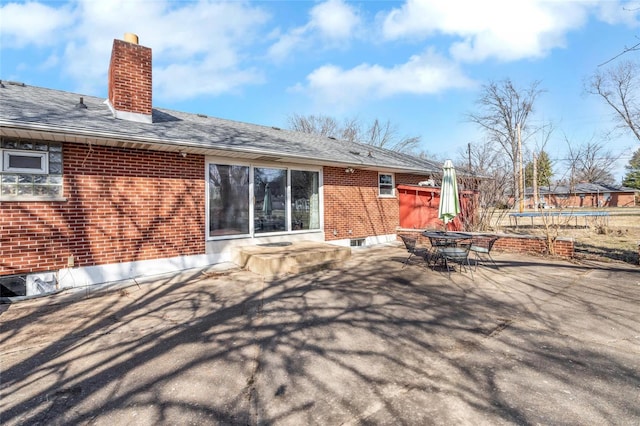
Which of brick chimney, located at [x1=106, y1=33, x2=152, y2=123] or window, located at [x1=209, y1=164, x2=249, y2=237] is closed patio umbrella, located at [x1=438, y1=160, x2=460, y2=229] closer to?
window, located at [x1=209, y1=164, x2=249, y2=237]

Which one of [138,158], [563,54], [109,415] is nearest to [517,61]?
[563,54]

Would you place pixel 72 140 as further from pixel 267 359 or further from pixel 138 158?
pixel 267 359

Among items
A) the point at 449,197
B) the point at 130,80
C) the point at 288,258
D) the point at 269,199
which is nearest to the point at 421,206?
the point at 449,197

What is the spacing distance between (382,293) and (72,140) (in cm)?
628

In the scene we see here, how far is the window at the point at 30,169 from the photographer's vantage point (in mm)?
5609

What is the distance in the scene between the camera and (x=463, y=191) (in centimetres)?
1212

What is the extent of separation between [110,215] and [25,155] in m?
1.66

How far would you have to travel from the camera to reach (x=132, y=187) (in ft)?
22.1

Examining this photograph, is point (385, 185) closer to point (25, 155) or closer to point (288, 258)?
A: point (288, 258)

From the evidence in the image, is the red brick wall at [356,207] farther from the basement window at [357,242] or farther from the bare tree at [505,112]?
the bare tree at [505,112]

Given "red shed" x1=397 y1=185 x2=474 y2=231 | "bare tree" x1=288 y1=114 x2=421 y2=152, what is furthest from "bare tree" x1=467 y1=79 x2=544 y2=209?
"red shed" x1=397 y1=185 x2=474 y2=231

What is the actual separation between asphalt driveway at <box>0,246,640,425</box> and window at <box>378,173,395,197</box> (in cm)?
645

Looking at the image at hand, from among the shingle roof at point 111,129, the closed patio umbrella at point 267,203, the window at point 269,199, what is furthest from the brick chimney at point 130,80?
the closed patio umbrella at point 267,203

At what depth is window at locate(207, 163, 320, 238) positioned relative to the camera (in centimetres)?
805
